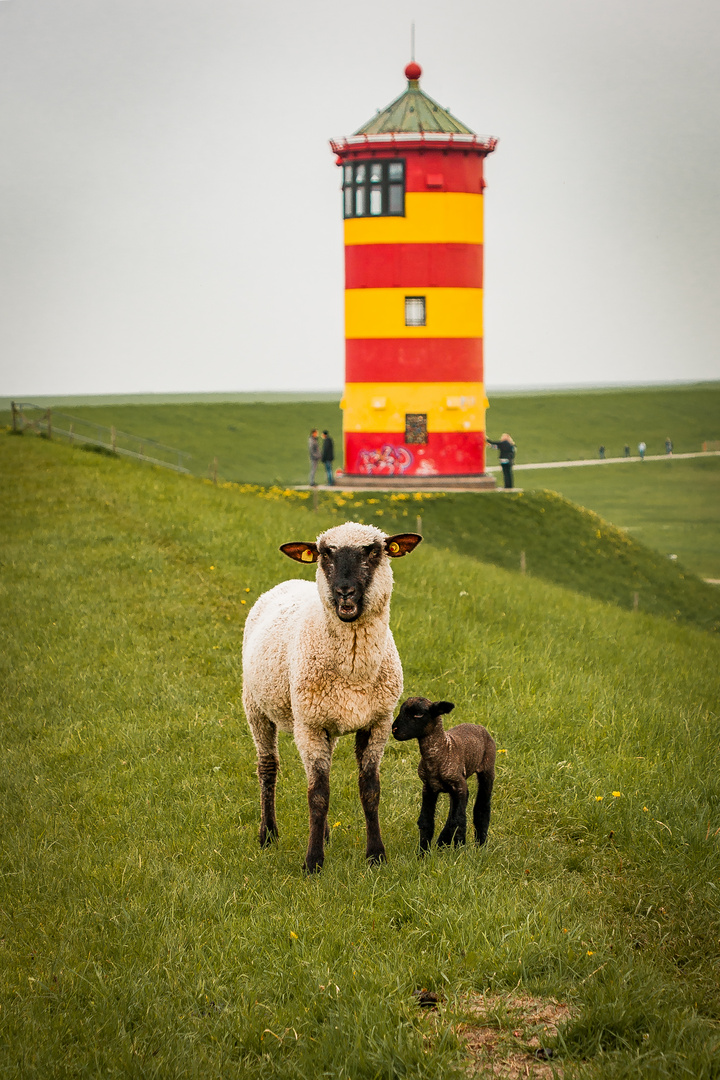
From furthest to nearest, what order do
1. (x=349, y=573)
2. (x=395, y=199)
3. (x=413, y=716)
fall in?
1. (x=395, y=199)
2. (x=413, y=716)
3. (x=349, y=573)

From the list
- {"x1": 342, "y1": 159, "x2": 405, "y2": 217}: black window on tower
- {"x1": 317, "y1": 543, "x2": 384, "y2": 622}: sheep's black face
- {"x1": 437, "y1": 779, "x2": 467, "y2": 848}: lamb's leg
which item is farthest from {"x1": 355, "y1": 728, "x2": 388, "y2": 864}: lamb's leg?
{"x1": 342, "y1": 159, "x2": 405, "y2": 217}: black window on tower

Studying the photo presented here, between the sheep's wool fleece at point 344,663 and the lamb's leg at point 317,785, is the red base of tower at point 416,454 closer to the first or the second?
the sheep's wool fleece at point 344,663

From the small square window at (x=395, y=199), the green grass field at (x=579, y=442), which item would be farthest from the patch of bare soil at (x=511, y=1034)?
the green grass field at (x=579, y=442)

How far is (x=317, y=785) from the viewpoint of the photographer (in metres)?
7.04

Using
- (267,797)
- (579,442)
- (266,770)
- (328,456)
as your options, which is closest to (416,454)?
(328,456)

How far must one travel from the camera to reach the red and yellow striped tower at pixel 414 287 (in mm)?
33062

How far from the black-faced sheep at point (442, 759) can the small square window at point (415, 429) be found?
2685 cm

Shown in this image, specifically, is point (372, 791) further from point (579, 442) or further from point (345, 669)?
point (579, 442)

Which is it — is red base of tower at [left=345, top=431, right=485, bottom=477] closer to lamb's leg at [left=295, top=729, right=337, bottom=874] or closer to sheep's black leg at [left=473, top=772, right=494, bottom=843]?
sheep's black leg at [left=473, top=772, right=494, bottom=843]

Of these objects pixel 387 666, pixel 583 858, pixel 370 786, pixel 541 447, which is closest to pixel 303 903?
pixel 370 786

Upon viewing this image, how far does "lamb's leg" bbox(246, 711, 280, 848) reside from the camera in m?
7.73

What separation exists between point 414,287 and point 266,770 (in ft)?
89.6

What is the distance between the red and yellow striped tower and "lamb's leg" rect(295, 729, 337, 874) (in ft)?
88.6

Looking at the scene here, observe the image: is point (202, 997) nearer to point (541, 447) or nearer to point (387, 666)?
point (387, 666)
